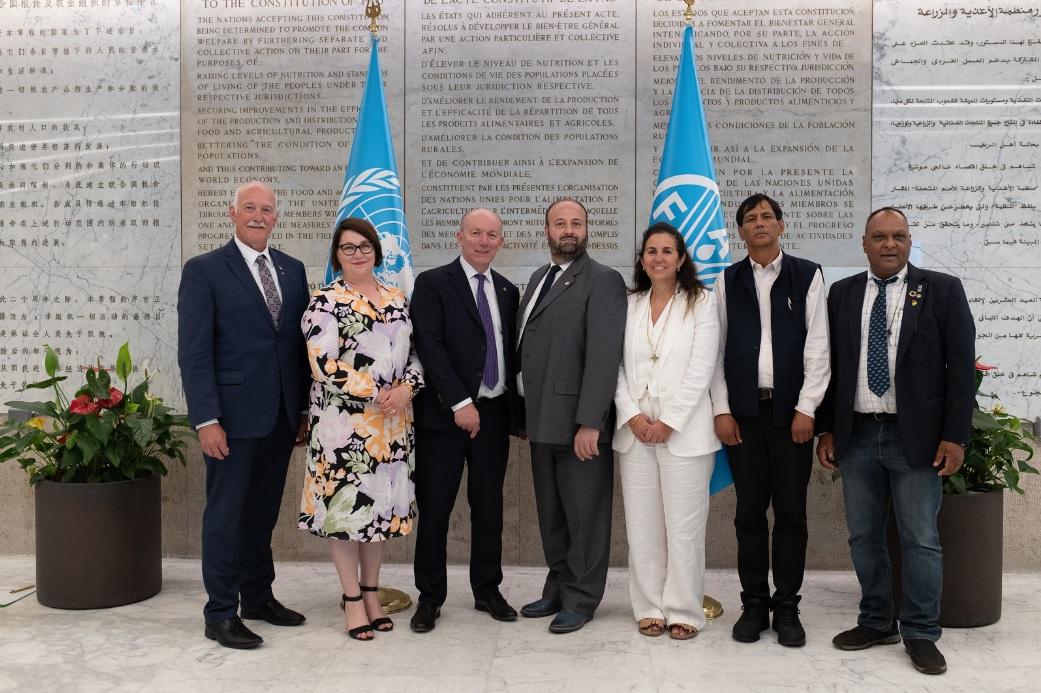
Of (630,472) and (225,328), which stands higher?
(225,328)

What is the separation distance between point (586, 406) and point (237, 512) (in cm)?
132

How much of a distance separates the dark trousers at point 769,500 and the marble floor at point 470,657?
0.23 metres

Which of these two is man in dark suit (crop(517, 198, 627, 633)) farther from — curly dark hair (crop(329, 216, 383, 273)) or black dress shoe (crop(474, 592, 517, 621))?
curly dark hair (crop(329, 216, 383, 273))

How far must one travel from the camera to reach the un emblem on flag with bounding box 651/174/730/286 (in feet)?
11.2

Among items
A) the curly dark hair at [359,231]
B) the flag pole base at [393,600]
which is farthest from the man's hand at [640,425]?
the flag pole base at [393,600]

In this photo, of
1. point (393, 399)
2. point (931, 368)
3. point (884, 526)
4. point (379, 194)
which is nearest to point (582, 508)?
point (393, 399)

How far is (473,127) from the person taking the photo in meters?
4.18

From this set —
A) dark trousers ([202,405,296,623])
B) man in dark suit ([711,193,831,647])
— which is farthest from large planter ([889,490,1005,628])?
dark trousers ([202,405,296,623])

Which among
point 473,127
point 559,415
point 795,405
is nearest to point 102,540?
point 559,415

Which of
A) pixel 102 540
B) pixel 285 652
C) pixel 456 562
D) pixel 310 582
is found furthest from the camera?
pixel 456 562

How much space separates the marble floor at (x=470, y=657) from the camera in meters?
2.57

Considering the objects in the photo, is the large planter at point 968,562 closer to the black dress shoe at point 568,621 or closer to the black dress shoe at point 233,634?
the black dress shoe at point 568,621

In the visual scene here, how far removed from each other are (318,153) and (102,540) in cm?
210

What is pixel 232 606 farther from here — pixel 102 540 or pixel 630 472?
pixel 630 472
